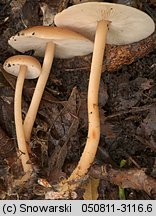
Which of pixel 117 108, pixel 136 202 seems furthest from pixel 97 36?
pixel 136 202

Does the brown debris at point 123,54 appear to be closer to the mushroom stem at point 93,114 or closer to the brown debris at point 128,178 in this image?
the mushroom stem at point 93,114

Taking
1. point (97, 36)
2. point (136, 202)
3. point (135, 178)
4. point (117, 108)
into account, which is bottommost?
point (136, 202)

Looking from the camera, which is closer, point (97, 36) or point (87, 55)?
point (97, 36)

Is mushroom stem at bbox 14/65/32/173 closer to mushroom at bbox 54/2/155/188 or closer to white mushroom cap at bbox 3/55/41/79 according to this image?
white mushroom cap at bbox 3/55/41/79

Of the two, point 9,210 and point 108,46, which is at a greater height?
point 108,46

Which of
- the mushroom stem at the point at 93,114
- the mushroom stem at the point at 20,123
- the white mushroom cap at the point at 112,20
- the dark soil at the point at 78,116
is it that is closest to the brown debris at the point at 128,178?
the dark soil at the point at 78,116

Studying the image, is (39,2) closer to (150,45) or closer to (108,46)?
(108,46)
